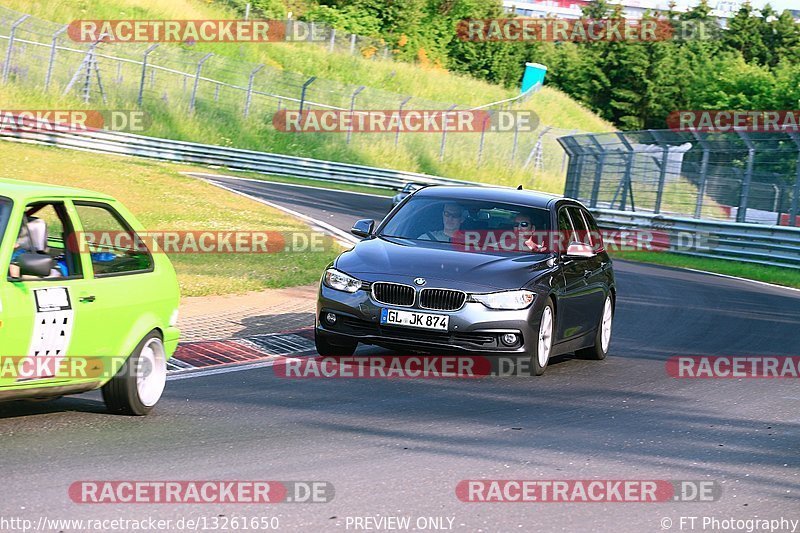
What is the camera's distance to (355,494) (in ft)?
20.6

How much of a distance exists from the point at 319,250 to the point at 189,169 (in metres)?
17.7

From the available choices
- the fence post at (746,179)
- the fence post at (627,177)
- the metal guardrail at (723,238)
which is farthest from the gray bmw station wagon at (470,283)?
the fence post at (627,177)

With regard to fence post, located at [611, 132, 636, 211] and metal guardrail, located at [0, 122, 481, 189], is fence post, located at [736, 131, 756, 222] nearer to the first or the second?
fence post, located at [611, 132, 636, 211]

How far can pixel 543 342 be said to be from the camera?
36.1ft

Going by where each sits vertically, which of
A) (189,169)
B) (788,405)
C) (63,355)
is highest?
(63,355)

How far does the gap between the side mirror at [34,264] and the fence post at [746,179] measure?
24406 mm

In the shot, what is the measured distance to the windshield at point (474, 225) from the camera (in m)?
11.7

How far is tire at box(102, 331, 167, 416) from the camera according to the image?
7.92 metres

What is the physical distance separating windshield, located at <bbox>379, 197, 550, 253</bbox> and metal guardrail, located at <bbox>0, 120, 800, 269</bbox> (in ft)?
54.0

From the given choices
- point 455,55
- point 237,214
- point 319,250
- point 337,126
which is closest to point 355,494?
point 319,250

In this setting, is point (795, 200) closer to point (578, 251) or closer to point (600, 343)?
point (600, 343)

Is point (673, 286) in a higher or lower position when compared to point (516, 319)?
lower

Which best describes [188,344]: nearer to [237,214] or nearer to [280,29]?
[237,214]

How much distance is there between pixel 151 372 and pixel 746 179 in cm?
2334
